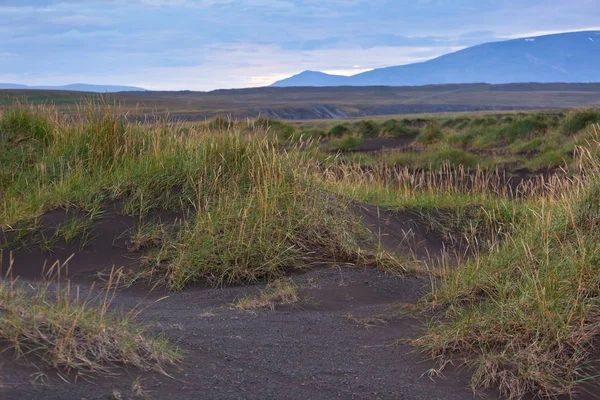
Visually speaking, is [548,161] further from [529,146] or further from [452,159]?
[529,146]

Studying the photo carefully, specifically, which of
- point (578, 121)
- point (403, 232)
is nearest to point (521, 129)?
point (578, 121)

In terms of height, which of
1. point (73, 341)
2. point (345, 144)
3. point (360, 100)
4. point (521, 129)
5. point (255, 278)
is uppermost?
point (360, 100)

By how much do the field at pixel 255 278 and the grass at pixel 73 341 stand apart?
0.04 ft

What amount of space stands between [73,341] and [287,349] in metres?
1.37

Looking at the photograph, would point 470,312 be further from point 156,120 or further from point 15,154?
point 15,154

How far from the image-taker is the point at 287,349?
4.27 meters

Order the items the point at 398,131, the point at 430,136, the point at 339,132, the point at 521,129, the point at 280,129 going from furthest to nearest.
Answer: the point at 339,132, the point at 398,131, the point at 430,136, the point at 521,129, the point at 280,129

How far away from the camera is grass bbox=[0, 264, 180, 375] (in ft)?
10.9

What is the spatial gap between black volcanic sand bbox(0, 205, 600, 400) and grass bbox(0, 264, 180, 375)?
3.1 inches

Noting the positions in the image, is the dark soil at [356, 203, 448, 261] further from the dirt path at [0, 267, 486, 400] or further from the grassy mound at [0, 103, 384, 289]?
the dirt path at [0, 267, 486, 400]

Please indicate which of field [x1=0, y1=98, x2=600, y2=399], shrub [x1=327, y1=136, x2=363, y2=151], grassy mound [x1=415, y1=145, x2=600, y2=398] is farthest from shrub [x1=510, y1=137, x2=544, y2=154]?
grassy mound [x1=415, y1=145, x2=600, y2=398]

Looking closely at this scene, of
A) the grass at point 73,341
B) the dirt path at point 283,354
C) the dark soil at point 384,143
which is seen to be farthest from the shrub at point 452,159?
the grass at point 73,341

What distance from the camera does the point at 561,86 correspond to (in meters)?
174

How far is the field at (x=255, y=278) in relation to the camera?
363 centimetres
